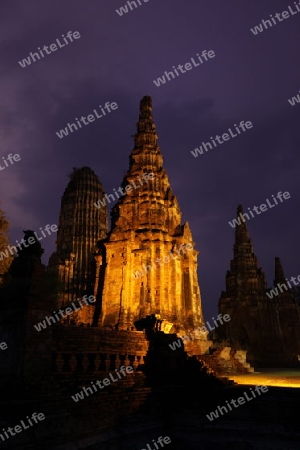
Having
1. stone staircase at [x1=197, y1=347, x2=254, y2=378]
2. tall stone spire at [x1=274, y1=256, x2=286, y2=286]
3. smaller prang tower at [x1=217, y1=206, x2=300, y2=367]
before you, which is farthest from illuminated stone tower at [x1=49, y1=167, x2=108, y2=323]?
stone staircase at [x1=197, y1=347, x2=254, y2=378]

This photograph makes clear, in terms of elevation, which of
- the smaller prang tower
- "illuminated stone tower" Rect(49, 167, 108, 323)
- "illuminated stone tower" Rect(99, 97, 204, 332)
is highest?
"illuminated stone tower" Rect(49, 167, 108, 323)

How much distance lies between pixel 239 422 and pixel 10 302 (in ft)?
22.2

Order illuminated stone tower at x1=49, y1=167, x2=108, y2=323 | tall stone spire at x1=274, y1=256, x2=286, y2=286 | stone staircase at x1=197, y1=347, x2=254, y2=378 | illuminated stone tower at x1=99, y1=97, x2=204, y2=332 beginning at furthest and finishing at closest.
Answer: tall stone spire at x1=274, y1=256, x2=286, y2=286 → illuminated stone tower at x1=49, y1=167, x2=108, y2=323 → illuminated stone tower at x1=99, y1=97, x2=204, y2=332 → stone staircase at x1=197, y1=347, x2=254, y2=378

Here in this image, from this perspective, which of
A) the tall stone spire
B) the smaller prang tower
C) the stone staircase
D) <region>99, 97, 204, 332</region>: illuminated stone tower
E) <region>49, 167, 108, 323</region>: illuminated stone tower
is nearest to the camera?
the stone staircase

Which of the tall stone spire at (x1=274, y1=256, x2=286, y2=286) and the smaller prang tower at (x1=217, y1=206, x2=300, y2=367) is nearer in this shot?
the smaller prang tower at (x1=217, y1=206, x2=300, y2=367)

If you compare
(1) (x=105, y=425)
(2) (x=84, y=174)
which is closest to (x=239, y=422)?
(1) (x=105, y=425)

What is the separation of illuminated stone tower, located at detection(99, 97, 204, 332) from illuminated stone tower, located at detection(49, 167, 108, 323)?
Answer: 847 inches

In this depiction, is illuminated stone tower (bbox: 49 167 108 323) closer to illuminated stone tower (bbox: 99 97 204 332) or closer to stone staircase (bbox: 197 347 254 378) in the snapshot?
illuminated stone tower (bbox: 99 97 204 332)

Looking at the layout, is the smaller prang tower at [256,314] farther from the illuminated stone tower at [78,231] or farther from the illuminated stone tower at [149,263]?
the illuminated stone tower at [78,231]

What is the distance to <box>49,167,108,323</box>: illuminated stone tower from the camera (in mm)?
46156

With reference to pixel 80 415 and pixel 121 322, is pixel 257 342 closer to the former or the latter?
pixel 121 322

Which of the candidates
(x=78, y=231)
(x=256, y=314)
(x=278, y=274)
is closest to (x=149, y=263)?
(x=256, y=314)

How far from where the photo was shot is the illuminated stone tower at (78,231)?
46.2m

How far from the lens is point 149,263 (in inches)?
918
